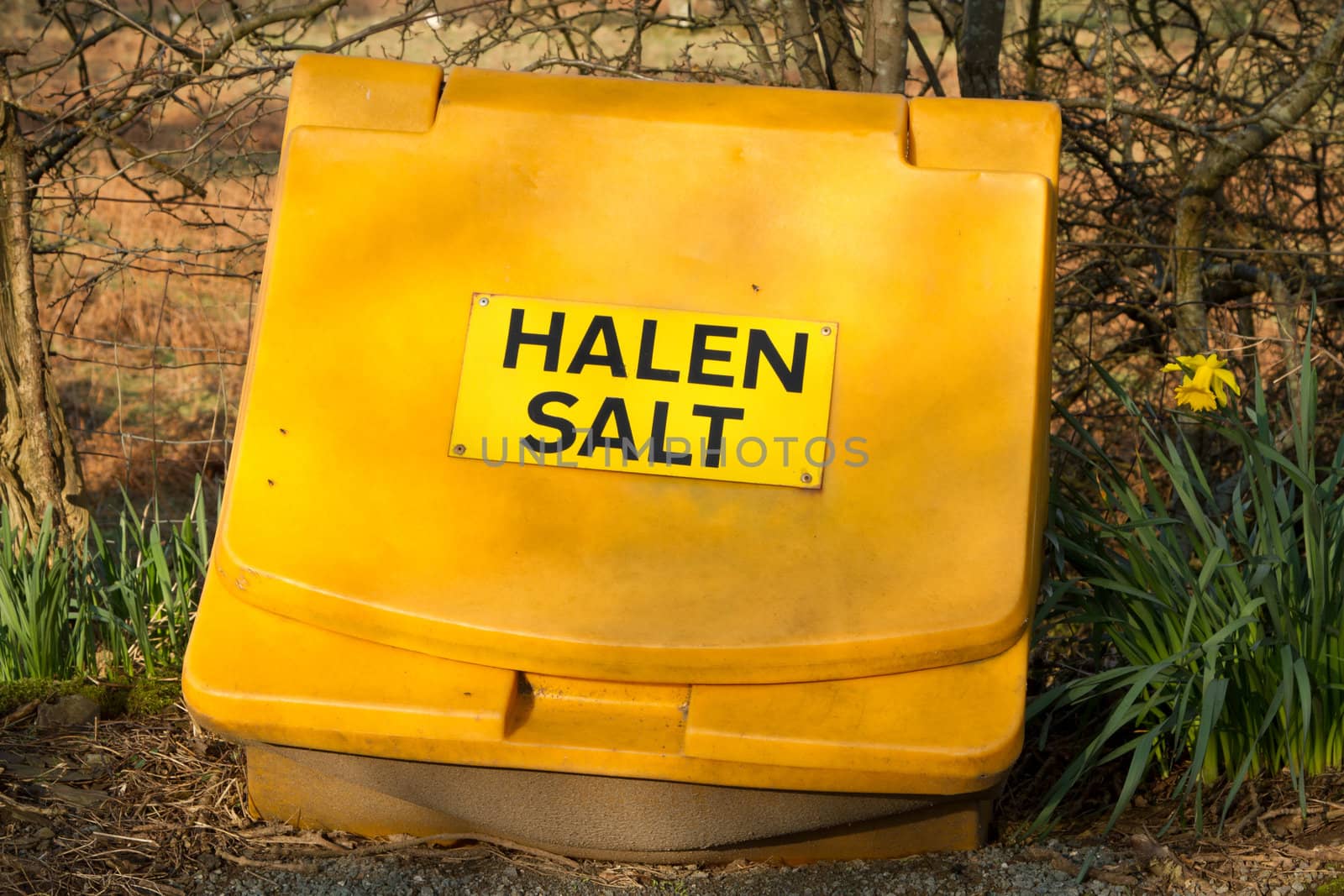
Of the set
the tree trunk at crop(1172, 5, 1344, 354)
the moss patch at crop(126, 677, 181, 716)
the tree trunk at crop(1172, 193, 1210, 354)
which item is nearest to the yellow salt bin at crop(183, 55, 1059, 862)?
the moss patch at crop(126, 677, 181, 716)

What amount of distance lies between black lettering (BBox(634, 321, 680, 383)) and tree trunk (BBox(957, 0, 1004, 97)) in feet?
7.34

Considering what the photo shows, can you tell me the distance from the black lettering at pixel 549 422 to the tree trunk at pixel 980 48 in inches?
92.2

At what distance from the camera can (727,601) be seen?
1.83 m

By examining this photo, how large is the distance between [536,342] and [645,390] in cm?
19

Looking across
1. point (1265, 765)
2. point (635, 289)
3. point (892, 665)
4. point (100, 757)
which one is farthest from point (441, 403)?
point (1265, 765)

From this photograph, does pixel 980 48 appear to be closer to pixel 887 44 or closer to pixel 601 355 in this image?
pixel 887 44

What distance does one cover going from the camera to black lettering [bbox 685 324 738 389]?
1957 mm

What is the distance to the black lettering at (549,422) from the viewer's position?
194cm

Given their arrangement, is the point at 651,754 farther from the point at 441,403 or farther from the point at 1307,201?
the point at 1307,201

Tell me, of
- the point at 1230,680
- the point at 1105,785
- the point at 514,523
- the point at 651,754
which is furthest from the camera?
the point at 1105,785

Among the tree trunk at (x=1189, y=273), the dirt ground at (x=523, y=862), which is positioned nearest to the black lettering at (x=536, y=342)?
the dirt ground at (x=523, y=862)

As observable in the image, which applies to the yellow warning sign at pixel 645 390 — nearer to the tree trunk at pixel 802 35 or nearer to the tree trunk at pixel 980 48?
the tree trunk at pixel 802 35

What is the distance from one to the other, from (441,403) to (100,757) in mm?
1084

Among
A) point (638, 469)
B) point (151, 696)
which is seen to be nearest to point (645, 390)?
point (638, 469)
